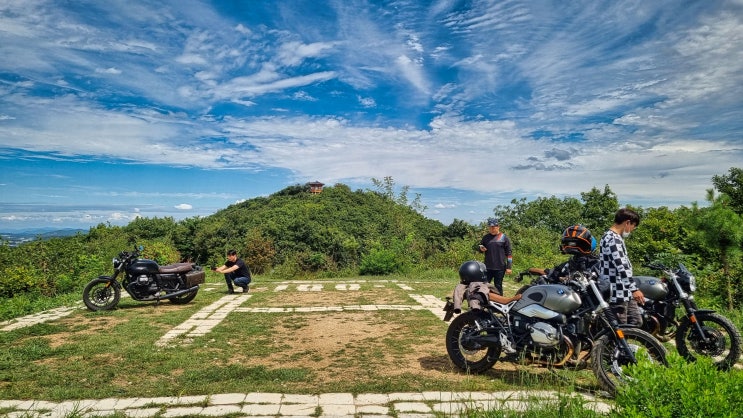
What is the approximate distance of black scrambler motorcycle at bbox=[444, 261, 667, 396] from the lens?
404cm

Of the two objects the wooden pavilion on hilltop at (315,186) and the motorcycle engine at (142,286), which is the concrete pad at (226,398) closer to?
the motorcycle engine at (142,286)

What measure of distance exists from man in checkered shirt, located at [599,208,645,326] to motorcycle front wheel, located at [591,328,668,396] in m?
0.44

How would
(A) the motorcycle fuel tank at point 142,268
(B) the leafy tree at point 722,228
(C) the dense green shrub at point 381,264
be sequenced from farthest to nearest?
1. (C) the dense green shrub at point 381,264
2. (A) the motorcycle fuel tank at point 142,268
3. (B) the leafy tree at point 722,228

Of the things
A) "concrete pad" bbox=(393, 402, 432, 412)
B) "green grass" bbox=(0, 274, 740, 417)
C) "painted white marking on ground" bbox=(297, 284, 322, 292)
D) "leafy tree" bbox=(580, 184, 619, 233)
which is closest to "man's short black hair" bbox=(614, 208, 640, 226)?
"green grass" bbox=(0, 274, 740, 417)

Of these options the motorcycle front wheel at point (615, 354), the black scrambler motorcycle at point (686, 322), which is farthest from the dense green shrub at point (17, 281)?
the black scrambler motorcycle at point (686, 322)

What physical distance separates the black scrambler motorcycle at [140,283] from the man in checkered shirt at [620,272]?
7274mm

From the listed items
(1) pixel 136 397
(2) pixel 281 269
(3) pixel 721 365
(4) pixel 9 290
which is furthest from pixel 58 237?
(3) pixel 721 365

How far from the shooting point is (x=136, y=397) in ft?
13.2

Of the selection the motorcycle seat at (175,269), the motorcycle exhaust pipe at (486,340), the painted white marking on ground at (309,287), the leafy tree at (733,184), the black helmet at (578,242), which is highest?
the leafy tree at (733,184)

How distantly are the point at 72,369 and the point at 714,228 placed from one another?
8804 mm

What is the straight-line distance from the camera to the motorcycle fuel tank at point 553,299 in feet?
14.1

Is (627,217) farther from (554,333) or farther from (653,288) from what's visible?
(554,333)

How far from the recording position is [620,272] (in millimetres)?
4461

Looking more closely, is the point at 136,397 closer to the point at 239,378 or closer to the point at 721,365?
the point at 239,378
